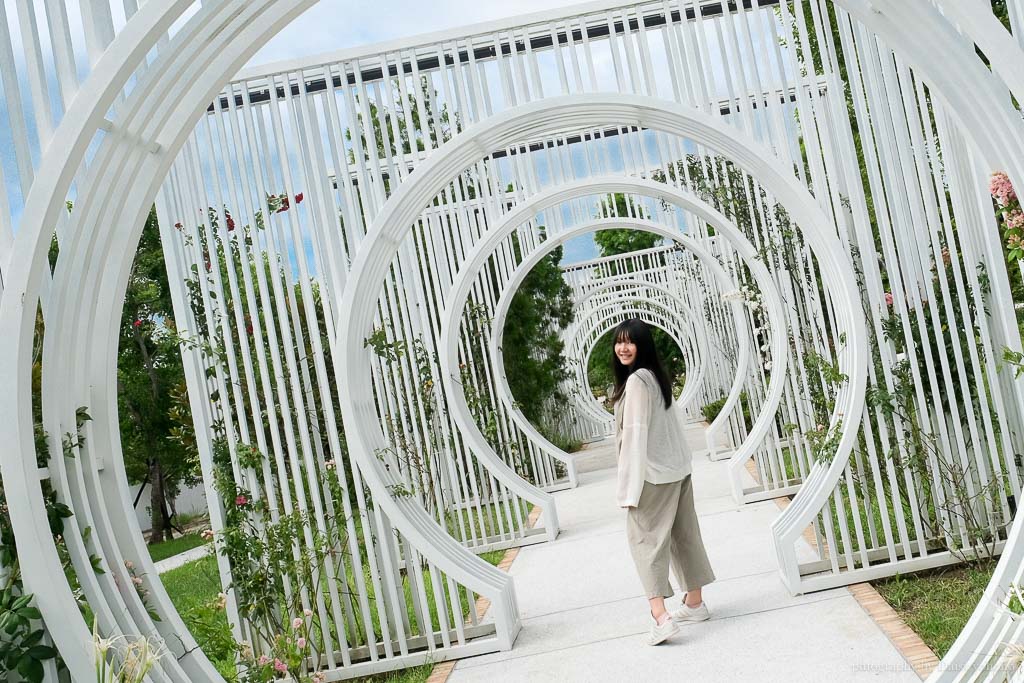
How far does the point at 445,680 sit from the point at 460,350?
4515 millimetres

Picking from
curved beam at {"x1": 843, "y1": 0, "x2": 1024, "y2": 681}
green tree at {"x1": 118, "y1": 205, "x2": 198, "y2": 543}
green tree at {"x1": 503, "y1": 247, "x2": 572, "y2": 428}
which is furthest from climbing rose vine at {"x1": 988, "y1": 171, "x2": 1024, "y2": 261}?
green tree at {"x1": 118, "y1": 205, "x2": 198, "y2": 543}

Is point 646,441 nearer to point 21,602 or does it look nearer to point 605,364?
point 21,602

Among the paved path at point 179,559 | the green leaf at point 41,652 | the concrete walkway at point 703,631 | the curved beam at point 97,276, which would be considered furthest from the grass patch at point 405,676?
the paved path at point 179,559

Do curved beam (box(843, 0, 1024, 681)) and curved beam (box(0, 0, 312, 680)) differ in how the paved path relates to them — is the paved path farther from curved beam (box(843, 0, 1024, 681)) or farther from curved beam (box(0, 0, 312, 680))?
curved beam (box(843, 0, 1024, 681))

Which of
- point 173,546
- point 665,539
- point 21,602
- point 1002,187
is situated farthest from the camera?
point 173,546

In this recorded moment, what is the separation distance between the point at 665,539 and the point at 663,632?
1.49ft

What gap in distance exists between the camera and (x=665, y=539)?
15.4ft

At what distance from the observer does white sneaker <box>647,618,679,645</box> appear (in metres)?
4.53

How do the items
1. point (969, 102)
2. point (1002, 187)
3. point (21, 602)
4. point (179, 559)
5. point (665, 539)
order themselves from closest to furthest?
point (21, 602)
point (969, 102)
point (1002, 187)
point (665, 539)
point (179, 559)

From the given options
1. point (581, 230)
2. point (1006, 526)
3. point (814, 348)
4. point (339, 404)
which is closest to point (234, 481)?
point (339, 404)

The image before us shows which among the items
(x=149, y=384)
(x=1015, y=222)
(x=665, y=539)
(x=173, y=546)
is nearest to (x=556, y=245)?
(x=665, y=539)

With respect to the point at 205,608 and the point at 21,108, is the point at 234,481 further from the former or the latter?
the point at 21,108

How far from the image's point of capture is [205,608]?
4.16 metres

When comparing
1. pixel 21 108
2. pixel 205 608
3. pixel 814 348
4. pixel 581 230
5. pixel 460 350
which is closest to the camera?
pixel 21 108
